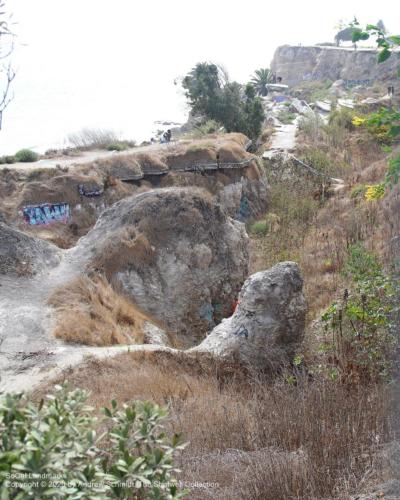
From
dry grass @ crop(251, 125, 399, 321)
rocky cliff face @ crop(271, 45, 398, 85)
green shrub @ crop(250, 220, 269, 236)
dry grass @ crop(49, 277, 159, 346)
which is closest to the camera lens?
dry grass @ crop(49, 277, 159, 346)

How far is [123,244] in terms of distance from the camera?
1074 centimetres

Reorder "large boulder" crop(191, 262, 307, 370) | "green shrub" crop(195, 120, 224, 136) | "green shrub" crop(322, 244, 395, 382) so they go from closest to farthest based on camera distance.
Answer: "green shrub" crop(322, 244, 395, 382)
"large boulder" crop(191, 262, 307, 370)
"green shrub" crop(195, 120, 224, 136)

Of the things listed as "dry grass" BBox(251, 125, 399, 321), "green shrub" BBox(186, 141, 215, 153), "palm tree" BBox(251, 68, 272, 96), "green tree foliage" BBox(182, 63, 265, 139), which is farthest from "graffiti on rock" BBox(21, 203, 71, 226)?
"palm tree" BBox(251, 68, 272, 96)

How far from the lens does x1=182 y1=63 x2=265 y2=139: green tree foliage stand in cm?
3206

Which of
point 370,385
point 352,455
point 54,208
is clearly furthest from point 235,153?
point 352,455

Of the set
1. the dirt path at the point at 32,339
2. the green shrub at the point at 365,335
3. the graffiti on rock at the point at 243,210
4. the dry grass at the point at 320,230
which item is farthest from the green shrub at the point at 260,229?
the green shrub at the point at 365,335

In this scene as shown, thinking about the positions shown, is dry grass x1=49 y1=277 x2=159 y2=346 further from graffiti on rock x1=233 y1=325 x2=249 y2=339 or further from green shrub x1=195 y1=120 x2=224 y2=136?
green shrub x1=195 y1=120 x2=224 y2=136

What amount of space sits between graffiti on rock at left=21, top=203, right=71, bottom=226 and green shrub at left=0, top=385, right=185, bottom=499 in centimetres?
1770

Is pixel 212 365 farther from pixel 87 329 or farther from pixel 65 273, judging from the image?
pixel 65 273

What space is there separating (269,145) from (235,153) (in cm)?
1106

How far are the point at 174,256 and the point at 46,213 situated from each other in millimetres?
10276

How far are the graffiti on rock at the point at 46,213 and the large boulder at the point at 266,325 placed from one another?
1313cm

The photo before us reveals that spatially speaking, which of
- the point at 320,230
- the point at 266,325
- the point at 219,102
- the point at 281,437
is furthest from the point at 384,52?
the point at 219,102

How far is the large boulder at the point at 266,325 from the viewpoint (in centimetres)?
785
